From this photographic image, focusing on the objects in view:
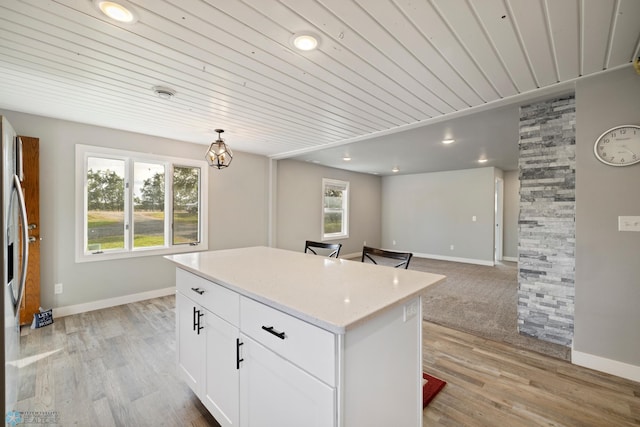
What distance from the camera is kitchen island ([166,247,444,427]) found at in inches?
38.3

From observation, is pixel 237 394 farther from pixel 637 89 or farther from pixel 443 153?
pixel 443 153

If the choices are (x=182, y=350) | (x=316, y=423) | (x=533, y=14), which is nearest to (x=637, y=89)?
(x=533, y=14)

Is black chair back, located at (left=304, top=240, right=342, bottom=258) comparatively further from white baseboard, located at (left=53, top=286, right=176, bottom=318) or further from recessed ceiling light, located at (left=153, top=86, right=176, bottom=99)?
white baseboard, located at (left=53, top=286, right=176, bottom=318)

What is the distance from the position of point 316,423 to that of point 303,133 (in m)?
3.33

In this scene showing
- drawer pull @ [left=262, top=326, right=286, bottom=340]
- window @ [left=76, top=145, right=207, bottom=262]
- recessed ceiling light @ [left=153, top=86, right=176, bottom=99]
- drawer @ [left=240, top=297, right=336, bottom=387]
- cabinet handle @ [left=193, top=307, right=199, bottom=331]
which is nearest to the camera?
drawer @ [left=240, top=297, right=336, bottom=387]

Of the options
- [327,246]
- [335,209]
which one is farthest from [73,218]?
[335,209]

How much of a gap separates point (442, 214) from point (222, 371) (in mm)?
6865

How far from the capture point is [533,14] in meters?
1.46

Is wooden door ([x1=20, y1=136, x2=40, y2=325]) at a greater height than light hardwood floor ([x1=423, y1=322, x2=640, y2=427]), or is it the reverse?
wooden door ([x1=20, y1=136, x2=40, y2=325])

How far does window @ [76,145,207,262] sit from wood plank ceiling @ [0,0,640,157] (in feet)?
2.76

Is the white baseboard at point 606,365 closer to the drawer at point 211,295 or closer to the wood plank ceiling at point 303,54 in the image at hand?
the wood plank ceiling at point 303,54

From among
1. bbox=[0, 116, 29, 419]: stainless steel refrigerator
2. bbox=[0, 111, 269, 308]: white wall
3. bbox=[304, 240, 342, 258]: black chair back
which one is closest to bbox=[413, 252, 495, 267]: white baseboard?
bbox=[304, 240, 342, 258]: black chair back

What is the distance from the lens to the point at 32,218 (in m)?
2.99

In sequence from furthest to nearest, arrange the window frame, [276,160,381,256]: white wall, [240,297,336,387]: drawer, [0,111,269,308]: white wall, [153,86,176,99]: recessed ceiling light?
1. the window frame
2. [276,160,381,256]: white wall
3. [0,111,269,308]: white wall
4. [153,86,176,99]: recessed ceiling light
5. [240,297,336,387]: drawer
